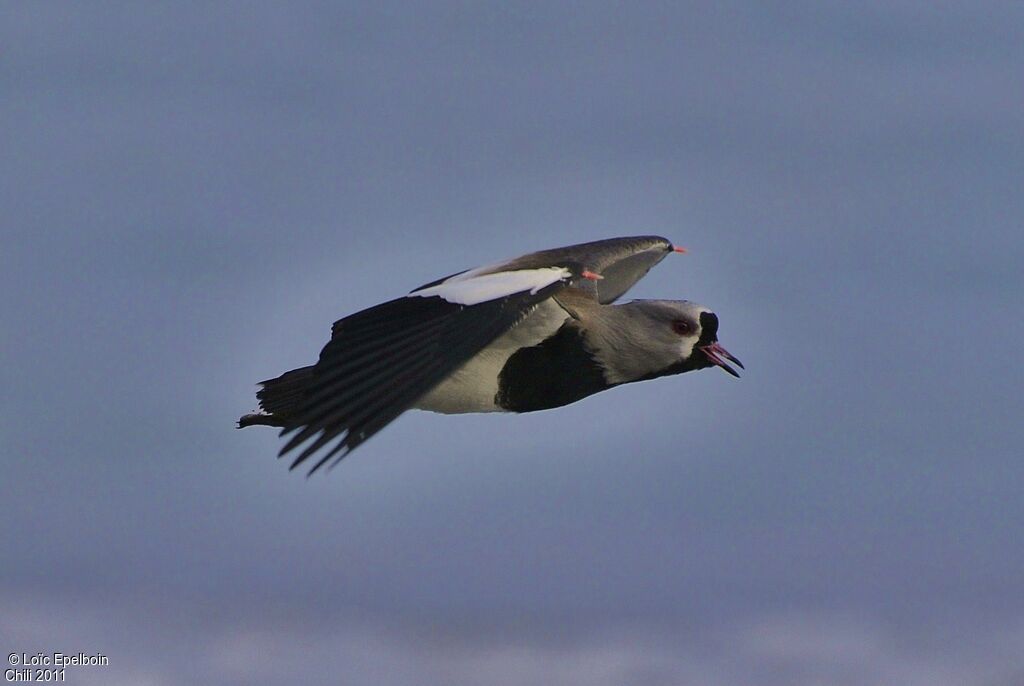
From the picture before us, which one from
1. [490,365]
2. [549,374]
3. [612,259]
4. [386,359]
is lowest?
[386,359]

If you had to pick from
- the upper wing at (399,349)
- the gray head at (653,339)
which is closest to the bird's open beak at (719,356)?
the gray head at (653,339)

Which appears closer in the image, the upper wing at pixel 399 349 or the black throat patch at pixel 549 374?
the upper wing at pixel 399 349

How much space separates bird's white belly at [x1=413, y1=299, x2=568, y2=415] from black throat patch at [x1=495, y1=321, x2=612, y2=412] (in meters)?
0.07

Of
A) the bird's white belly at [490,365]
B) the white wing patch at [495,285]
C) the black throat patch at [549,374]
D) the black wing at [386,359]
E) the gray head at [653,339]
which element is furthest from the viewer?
the gray head at [653,339]

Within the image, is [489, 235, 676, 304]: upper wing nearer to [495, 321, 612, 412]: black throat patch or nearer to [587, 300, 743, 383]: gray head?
[587, 300, 743, 383]: gray head

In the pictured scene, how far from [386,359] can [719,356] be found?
4.54 meters

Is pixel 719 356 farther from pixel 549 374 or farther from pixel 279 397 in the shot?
pixel 279 397

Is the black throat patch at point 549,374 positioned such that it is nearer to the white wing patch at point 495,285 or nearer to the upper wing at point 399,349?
the white wing patch at point 495,285

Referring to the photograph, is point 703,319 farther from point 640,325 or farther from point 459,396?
point 459,396

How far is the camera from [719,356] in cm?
1658

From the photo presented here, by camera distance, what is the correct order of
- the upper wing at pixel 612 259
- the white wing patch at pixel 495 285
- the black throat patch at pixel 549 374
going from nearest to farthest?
the white wing patch at pixel 495 285 → the black throat patch at pixel 549 374 → the upper wing at pixel 612 259

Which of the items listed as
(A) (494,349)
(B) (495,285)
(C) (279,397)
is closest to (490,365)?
(A) (494,349)

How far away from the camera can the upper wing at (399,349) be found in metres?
12.6

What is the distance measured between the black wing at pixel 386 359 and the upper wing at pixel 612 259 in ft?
7.70
